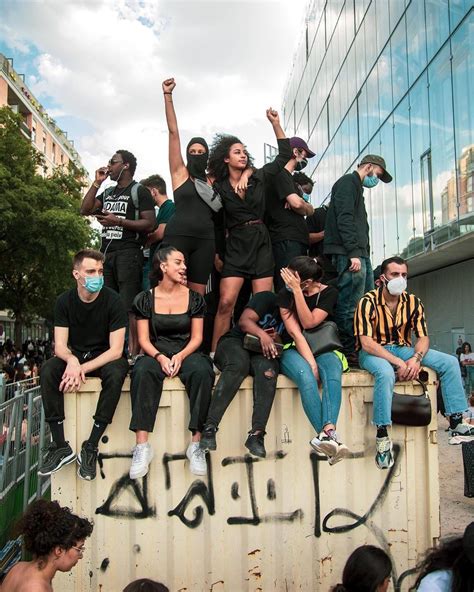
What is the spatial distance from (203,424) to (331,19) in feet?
94.5

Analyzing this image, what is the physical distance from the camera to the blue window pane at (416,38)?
17812 millimetres

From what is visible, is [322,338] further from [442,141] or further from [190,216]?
[442,141]

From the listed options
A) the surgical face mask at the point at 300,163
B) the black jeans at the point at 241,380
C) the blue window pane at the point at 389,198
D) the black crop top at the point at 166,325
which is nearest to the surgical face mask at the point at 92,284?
the black crop top at the point at 166,325

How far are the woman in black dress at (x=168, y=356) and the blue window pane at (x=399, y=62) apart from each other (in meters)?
17.6

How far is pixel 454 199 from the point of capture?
51.6 feet

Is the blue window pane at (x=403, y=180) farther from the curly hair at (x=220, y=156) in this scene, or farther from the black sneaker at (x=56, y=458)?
A: the black sneaker at (x=56, y=458)

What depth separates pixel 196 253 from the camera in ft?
16.3

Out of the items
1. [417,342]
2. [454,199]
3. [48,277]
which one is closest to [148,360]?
[417,342]

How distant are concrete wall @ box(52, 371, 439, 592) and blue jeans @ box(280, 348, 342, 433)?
0.15m

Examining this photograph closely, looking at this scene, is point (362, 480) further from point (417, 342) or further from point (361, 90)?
point (361, 90)

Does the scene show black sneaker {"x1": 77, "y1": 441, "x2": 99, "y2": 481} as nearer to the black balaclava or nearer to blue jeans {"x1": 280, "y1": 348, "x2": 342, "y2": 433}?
blue jeans {"x1": 280, "y1": 348, "x2": 342, "y2": 433}

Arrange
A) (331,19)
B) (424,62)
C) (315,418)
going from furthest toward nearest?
(331,19), (424,62), (315,418)

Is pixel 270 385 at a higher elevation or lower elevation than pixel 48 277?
lower

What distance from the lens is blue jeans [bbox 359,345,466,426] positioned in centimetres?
397
